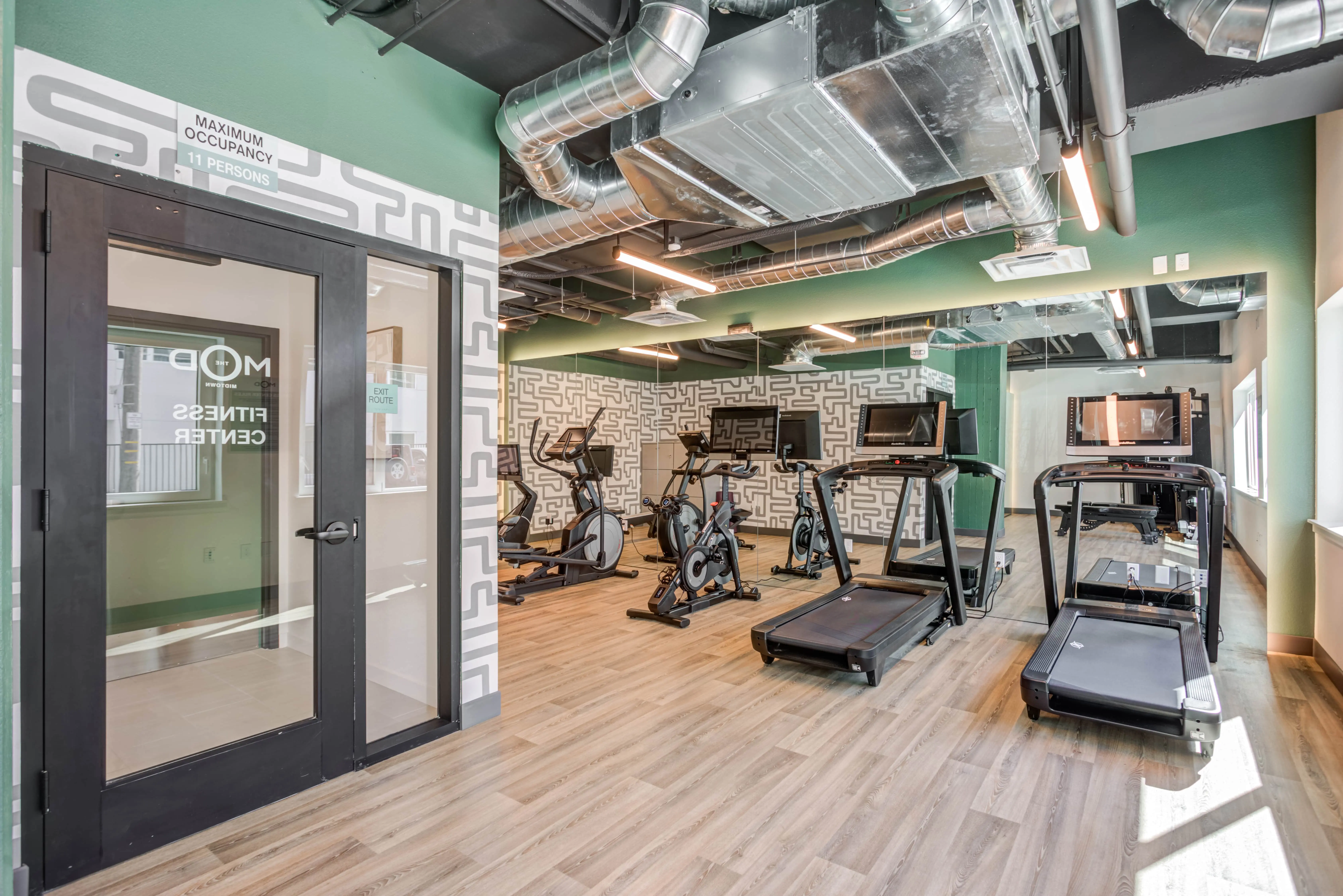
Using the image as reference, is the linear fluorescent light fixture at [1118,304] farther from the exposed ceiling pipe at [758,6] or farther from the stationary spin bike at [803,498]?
the exposed ceiling pipe at [758,6]

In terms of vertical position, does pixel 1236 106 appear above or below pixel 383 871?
above

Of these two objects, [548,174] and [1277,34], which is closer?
[1277,34]

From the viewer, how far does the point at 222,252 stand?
2.63 metres

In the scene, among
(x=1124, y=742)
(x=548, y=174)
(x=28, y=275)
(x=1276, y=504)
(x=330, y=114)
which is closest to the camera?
(x=28, y=275)

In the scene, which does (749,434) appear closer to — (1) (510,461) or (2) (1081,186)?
(1) (510,461)

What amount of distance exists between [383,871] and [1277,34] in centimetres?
458

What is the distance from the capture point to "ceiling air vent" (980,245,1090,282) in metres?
4.76

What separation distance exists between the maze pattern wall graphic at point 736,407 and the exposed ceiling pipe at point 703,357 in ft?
0.63

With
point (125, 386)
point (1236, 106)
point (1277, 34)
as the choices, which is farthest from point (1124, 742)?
point (125, 386)

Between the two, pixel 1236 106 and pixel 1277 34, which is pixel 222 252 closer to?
pixel 1277 34

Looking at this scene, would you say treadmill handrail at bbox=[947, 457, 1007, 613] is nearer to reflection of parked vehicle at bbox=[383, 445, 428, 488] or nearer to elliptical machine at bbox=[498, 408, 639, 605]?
elliptical machine at bbox=[498, 408, 639, 605]

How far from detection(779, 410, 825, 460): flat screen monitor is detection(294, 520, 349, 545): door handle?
4.30 m

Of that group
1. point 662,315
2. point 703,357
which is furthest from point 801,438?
point 662,315

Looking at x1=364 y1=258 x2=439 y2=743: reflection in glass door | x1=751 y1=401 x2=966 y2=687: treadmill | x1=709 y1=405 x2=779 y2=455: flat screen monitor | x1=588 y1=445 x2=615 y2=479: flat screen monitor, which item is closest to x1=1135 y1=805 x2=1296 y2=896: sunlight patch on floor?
x1=751 y1=401 x2=966 y2=687: treadmill
